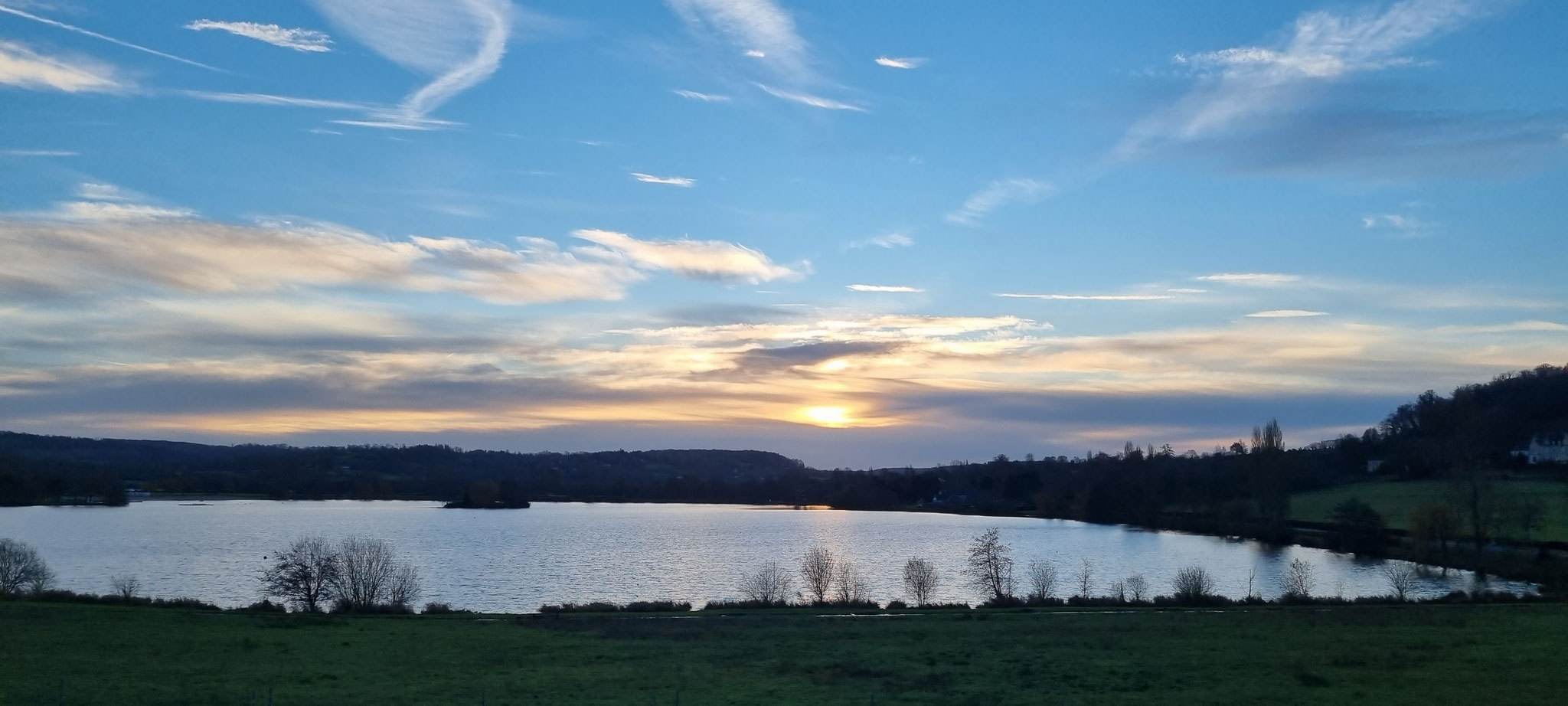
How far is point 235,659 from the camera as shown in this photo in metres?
27.5

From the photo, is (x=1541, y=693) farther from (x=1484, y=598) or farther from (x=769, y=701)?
(x=1484, y=598)

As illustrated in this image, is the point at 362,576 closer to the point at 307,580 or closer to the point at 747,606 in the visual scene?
the point at 307,580

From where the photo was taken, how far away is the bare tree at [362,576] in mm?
51188

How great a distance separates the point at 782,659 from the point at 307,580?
29874 millimetres

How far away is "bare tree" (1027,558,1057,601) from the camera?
50.3 m

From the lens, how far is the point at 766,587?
175ft

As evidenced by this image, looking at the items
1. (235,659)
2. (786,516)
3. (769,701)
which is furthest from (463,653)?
(786,516)

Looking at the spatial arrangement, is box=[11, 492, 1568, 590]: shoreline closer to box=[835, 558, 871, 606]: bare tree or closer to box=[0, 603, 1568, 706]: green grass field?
box=[0, 603, 1568, 706]: green grass field

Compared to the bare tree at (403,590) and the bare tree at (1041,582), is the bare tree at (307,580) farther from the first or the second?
the bare tree at (1041,582)

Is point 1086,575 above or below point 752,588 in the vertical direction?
above

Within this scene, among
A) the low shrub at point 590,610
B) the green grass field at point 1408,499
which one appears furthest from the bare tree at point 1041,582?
the green grass field at point 1408,499

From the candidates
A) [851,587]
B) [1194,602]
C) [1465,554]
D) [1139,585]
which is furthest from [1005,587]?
[1465,554]

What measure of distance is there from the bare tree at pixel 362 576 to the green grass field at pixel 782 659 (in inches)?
530

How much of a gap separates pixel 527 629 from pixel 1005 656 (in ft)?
53.9
